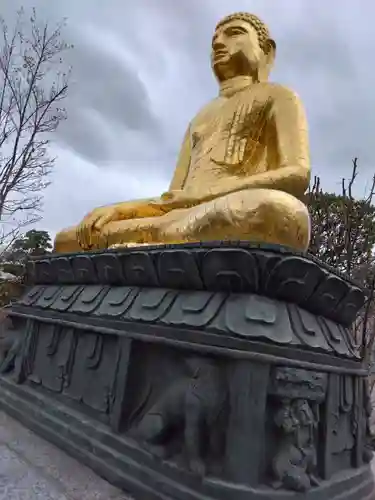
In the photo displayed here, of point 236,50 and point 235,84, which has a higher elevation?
point 236,50

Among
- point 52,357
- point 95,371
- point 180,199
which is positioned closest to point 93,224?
point 180,199

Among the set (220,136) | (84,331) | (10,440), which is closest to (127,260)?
(84,331)

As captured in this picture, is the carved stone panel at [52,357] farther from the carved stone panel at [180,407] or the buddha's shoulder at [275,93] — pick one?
the buddha's shoulder at [275,93]

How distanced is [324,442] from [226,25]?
A: 114 inches

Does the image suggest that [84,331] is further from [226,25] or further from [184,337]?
[226,25]

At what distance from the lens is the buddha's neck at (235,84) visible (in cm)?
312

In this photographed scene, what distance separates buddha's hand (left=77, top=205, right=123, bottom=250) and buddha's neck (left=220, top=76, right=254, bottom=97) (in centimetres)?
124

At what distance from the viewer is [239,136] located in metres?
2.84

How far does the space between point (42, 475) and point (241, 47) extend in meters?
2.89

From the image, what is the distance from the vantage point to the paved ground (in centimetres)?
144

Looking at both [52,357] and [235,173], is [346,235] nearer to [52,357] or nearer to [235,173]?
[235,173]

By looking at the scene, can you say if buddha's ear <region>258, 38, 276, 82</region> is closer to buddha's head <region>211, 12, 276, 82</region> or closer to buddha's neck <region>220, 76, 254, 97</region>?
buddha's head <region>211, 12, 276, 82</region>

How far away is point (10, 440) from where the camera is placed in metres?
1.94

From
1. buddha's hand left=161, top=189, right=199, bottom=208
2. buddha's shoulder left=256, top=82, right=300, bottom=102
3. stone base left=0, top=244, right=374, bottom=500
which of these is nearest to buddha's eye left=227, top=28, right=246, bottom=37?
buddha's shoulder left=256, top=82, right=300, bottom=102
